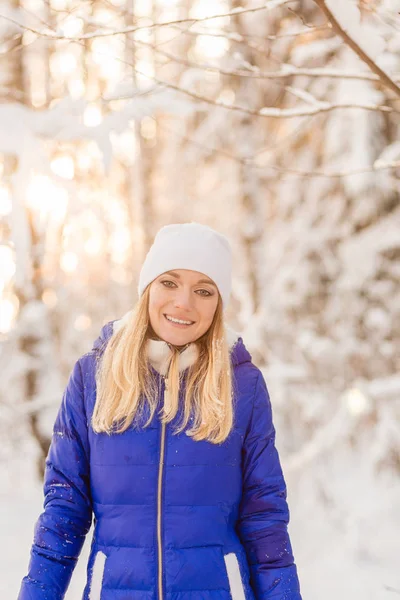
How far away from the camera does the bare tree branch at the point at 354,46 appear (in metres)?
1.90

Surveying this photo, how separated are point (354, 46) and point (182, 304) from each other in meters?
1.02

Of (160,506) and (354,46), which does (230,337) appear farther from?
(354,46)

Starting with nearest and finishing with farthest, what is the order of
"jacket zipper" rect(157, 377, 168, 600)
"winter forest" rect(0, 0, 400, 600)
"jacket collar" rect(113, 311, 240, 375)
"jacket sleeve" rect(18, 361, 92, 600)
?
1. "jacket zipper" rect(157, 377, 168, 600)
2. "jacket sleeve" rect(18, 361, 92, 600)
3. "jacket collar" rect(113, 311, 240, 375)
4. "winter forest" rect(0, 0, 400, 600)

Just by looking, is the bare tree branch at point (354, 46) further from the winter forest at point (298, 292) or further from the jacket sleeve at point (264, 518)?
the winter forest at point (298, 292)

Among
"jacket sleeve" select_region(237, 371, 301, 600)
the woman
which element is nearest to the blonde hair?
the woman

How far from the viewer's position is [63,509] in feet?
6.66

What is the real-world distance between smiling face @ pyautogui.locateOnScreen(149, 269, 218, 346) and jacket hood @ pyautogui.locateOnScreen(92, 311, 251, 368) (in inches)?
1.3

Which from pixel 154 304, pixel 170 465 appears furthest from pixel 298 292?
pixel 170 465

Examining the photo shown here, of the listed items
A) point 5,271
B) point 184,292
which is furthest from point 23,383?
point 184,292

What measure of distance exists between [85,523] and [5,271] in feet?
16.0

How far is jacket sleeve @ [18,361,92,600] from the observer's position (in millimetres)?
1960

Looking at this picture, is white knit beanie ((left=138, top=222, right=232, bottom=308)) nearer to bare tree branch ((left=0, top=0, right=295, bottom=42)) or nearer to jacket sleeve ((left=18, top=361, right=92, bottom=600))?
jacket sleeve ((left=18, top=361, right=92, bottom=600))

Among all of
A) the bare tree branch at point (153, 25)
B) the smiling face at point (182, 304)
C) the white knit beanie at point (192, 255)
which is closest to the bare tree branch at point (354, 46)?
the bare tree branch at point (153, 25)

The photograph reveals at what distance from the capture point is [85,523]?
2111mm
